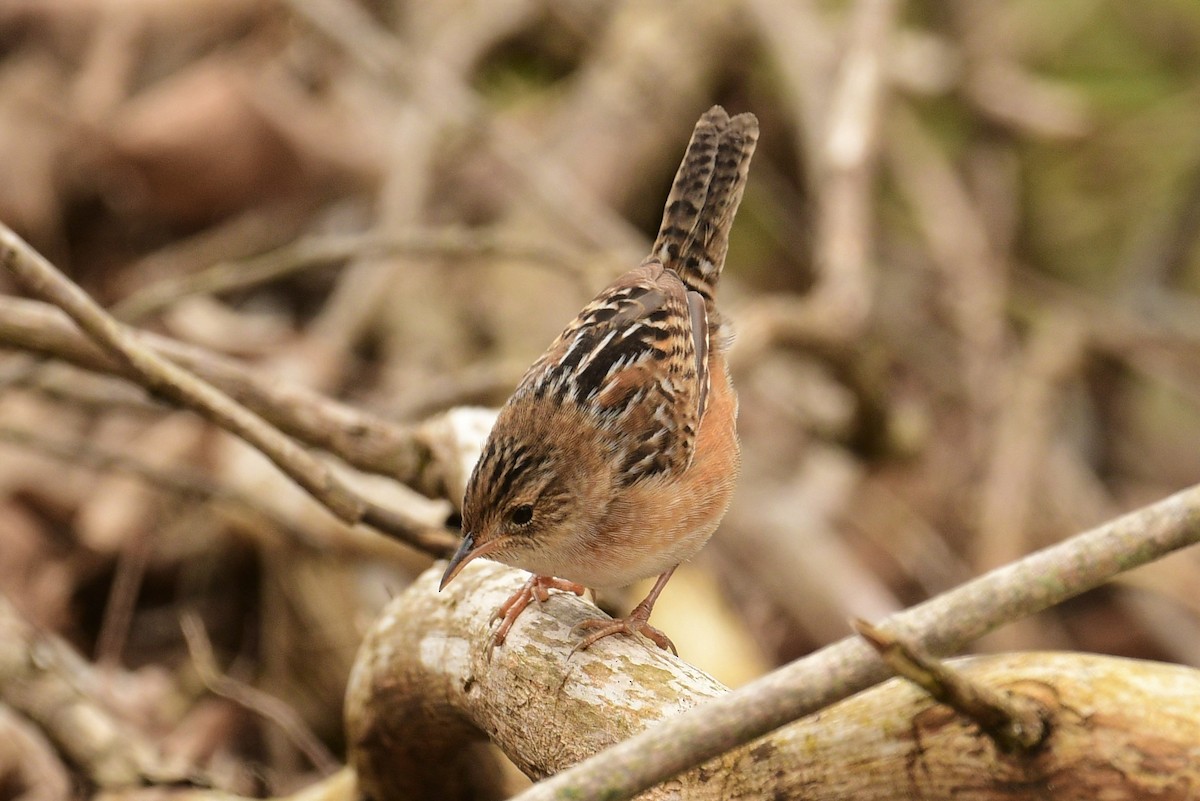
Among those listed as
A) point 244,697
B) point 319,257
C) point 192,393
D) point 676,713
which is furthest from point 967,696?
point 319,257

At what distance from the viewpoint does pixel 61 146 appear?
7.21 m

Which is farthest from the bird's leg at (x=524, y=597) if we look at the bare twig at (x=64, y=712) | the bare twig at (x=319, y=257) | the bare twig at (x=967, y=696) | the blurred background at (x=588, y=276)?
the bare twig at (x=319, y=257)

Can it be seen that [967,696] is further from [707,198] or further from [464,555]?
[707,198]

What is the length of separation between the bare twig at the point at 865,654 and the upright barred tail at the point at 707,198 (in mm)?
1981

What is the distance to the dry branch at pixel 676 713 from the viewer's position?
1.73m

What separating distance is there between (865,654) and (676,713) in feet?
2.20

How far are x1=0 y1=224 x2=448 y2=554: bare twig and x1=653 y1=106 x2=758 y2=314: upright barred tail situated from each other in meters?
1.19

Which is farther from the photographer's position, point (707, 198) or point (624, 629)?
point (707, 198)

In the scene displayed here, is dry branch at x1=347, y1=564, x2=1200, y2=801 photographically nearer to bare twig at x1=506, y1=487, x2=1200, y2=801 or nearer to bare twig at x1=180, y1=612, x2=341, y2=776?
bare twig at x1=506, y1=487, x2=1200, y2=801

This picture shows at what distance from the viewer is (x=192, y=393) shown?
3.13 meters

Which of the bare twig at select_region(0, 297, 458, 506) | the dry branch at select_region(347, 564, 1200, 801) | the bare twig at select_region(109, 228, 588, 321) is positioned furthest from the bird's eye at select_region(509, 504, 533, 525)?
the bare twig at select_region(109, 228, 588, 321)

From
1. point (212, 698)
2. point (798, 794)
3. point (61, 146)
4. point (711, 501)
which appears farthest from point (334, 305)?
point (798, 794)

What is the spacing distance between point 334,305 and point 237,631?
2039mm

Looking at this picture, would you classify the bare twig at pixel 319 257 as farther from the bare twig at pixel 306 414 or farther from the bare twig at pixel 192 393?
the bare twig at pixel 192 393
